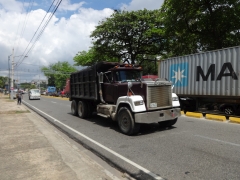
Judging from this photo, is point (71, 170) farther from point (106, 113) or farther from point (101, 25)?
point (101, 25)

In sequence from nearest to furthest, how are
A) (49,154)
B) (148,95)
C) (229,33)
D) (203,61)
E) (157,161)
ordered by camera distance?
(157,161)
(49,154)
(148,95)
(203,61)
(229,33)

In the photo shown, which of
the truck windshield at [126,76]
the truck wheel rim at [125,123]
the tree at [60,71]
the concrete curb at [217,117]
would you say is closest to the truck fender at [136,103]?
the truck wheel rim at [125,123]

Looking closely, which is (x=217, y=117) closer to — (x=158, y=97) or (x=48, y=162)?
(x=158, y=97)

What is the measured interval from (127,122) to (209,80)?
589cm

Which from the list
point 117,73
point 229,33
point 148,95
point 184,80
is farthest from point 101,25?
Result: point 148,95

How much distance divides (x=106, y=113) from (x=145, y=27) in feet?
60.8

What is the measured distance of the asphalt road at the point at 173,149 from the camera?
4423 millimetres

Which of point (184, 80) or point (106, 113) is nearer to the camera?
point (106, 113)

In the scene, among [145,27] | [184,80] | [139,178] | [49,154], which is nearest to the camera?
[139,178]

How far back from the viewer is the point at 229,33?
17.9 m

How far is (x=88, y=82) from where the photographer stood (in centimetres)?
1062

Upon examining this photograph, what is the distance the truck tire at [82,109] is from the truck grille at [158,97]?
195 inches

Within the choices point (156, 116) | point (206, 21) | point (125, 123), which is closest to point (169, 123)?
point (156, 116)

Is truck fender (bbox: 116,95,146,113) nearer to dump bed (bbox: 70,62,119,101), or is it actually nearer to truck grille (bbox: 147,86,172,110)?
truck grille (bbox: 147,86,172,110)
